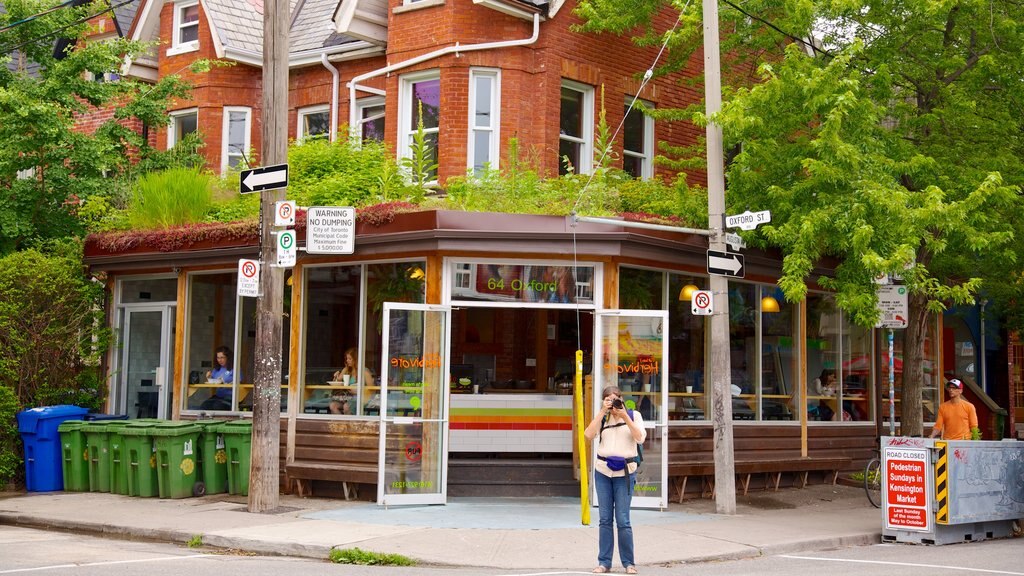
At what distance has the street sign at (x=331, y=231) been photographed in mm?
13258

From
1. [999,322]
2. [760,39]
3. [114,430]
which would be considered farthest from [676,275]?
[999,322]

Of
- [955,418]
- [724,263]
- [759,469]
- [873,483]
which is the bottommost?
[873,483]

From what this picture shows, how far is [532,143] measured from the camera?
58.8 ft

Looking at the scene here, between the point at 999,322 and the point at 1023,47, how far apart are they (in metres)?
11.2

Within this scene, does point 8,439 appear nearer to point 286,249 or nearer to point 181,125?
point 286,249

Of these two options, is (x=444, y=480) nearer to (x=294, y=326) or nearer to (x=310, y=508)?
(x=310, y=508)

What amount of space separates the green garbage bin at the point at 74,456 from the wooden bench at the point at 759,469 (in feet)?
27.1

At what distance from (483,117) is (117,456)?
769 centimetres

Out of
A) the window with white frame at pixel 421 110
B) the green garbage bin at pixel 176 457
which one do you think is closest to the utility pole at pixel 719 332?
the window with white frame at pixel 421 110

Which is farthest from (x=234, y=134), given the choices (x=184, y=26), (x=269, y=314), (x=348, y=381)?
(x=269, y=314)

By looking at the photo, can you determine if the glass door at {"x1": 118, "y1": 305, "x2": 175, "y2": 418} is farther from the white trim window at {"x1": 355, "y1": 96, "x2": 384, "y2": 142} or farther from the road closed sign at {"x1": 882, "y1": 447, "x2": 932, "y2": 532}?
the road closed sign at {"x1": 882, "y1": 447, "x2": 932, "y2": 532}

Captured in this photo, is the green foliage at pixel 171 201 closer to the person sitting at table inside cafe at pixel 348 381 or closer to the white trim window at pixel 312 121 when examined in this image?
the person sitting at table inside cafe at pixel 348 381

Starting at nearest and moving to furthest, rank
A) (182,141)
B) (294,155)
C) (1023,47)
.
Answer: (1023,47), (294,155), (182,141)

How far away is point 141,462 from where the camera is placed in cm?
1488
